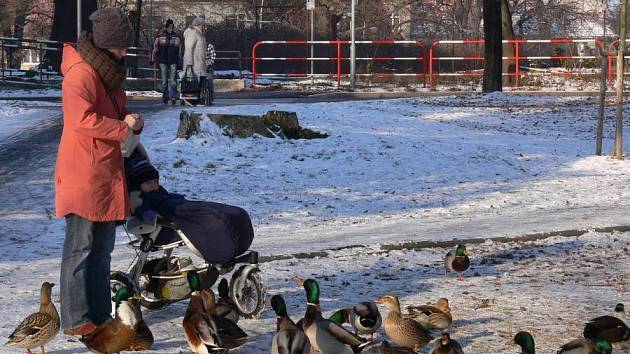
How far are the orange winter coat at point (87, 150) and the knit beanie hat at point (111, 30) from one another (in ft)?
0.54

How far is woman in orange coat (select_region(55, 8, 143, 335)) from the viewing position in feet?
20.8

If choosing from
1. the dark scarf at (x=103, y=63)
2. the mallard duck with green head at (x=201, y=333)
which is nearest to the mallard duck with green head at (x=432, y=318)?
the mallard duck with green head at (x=201, y=333)

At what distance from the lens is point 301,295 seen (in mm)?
8344

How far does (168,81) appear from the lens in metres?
25.3

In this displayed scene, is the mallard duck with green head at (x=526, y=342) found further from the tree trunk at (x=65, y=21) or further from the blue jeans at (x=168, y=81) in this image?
the tree trunk at (x=65, y=21)

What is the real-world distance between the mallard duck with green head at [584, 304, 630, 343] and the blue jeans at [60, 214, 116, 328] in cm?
285

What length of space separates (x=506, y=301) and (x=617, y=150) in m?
10.4

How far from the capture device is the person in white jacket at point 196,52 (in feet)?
78.5

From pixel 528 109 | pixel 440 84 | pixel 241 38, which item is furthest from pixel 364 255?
pixel 241 38

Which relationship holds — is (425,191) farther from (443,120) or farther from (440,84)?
(440,84)

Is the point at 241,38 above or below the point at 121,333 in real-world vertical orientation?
above

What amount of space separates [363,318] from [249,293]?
3.05 ft

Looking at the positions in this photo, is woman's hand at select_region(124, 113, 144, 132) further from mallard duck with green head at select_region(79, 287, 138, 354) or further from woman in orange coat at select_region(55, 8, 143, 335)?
mallard duck with green head at select_region(79, 287, 138, 354)

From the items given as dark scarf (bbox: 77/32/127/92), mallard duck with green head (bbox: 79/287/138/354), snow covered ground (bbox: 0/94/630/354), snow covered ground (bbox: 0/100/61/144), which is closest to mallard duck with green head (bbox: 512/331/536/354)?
snow covered ground (bbox: 0/94/630/354)
